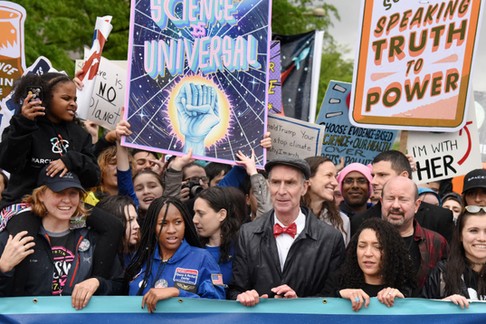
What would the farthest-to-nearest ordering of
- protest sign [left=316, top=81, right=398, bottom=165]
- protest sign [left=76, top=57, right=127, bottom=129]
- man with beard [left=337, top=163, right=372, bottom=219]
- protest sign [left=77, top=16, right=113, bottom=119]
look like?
protest sign [left=316, top=81, right=398, bottom=165] < protest sign [left=76, top=57, right=127, bottom=129] < protest sign [left=77, top=16, right=113, bottom=119] < man with beard [left=337, top=163, right=372, bottom=219]

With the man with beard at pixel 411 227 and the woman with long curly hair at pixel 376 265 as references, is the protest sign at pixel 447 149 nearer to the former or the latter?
the man with beard at pixel 411 227

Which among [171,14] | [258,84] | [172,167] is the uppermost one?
[171,14]

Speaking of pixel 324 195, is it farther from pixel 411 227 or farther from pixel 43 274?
pixel 43 274

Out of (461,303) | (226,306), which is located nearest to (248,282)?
(226,306)

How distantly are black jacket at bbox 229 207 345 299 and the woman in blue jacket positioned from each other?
9.1 inches

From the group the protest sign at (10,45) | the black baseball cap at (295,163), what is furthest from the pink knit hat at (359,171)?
the protest sign at (10,45)

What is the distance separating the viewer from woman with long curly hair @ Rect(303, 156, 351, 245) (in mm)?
6777

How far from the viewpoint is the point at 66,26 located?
1661cm

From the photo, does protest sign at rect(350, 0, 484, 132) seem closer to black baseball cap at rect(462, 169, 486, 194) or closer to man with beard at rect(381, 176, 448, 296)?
black baseball cap at rect(462, 169, 486, 194)

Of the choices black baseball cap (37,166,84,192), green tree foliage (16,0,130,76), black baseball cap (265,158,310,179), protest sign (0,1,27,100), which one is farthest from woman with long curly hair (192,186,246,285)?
green tree foliage (16,0,130,76)

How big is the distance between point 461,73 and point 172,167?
2.47 meters

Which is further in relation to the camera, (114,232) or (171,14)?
(171,14)

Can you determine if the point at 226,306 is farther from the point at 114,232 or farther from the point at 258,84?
the point at 258,84

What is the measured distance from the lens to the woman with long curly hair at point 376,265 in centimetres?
555
